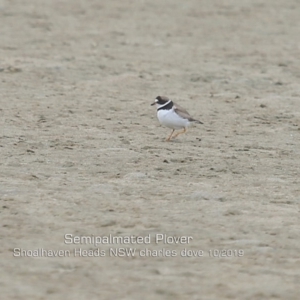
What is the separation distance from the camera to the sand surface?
5941 millimetres

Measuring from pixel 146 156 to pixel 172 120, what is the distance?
37.4 inches

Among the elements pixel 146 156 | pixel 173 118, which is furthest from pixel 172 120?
pixel 146 156

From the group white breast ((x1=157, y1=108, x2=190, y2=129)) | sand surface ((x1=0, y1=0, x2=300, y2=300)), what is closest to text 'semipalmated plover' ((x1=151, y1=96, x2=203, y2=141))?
white breast ((x1=157, y1=108, x2=190, y2=129))

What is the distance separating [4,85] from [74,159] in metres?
3.53

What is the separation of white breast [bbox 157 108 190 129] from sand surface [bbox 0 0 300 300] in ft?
0.56

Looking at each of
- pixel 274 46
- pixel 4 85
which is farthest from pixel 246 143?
pixel 274 46

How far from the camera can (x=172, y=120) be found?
973 centimetres

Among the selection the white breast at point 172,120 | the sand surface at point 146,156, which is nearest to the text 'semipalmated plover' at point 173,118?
the white breast at point 172,120

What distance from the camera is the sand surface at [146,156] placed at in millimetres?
5941

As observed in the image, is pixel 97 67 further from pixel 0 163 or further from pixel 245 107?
pixel 0 163

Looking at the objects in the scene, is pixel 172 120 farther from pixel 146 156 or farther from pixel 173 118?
pixel 146 156

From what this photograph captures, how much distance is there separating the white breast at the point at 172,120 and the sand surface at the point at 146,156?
6.8 inches

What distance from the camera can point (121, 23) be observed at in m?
16.7

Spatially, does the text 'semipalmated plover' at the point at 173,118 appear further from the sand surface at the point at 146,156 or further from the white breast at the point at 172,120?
the sand surface at the point at 146,156
